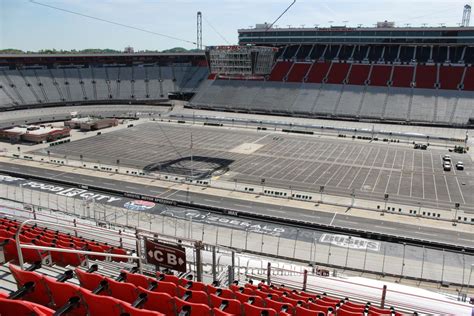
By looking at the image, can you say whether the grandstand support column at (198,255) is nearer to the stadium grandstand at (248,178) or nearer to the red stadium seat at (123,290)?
the stadium grandstand at (248,178)

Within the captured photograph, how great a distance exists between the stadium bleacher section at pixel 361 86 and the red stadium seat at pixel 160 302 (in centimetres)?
8589

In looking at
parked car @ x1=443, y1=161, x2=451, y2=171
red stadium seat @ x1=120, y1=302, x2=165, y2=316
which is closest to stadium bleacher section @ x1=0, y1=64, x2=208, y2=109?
parked car @ x1=443, y1=161, x2=451, y2=171

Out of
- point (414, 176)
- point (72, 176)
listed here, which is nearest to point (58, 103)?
point (72, 176)

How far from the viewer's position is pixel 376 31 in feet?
357

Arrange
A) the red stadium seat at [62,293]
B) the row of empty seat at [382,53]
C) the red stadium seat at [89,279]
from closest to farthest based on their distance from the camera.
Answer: the red stadium seat at [62,293]
the red stadium seat at [89,279]
the row of empty seat at [382,53]

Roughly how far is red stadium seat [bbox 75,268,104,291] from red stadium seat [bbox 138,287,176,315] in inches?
56.0

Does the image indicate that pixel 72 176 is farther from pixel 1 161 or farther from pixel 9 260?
pixel 9 260

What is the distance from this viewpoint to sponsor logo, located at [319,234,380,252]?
1300 inches

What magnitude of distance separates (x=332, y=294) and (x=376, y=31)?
105672mm

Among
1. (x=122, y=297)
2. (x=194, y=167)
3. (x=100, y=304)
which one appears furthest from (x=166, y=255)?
(x=194, y=167)

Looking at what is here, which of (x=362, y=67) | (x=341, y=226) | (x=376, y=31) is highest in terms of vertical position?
(x=376, y=31)

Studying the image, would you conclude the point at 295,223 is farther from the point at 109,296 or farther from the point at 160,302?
the point at 109,296

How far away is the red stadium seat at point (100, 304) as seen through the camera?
7.91 metres

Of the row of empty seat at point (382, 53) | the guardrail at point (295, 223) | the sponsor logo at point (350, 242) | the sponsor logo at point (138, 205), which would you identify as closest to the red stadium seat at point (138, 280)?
the sponsor logo at point (350, 242)
